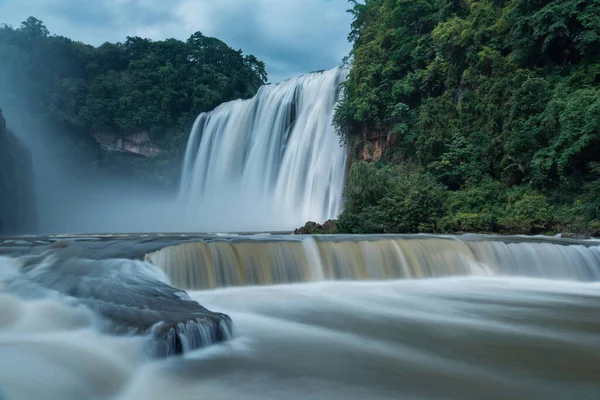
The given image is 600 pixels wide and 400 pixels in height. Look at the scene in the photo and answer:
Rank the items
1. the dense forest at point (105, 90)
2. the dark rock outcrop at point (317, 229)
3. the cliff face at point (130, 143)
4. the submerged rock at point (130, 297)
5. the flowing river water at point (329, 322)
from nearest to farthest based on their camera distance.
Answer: the flowing river water at point (329, 322), the submerged rock at point (130, 297), the dark rock outcrop at point (317, 229), the dense forest at point (105, 90), the cliff face at point (130, 143)

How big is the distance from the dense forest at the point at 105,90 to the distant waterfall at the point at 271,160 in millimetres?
4580

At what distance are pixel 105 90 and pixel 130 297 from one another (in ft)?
129

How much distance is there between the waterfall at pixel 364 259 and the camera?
28.2 feet

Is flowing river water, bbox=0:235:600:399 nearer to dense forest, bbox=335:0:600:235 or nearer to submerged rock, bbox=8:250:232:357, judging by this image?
submerged rock, bbox=8:250:232:357

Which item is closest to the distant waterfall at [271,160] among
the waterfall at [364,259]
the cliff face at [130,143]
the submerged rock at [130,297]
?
the cliff face at [130,143]

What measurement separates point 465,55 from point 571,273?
1402 centimetres

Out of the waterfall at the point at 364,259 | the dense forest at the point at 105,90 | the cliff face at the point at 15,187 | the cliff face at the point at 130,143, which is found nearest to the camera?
the waterfall at the point at 364,259

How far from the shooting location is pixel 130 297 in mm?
5523

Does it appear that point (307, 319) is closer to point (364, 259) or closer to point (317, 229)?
point (364, 259)

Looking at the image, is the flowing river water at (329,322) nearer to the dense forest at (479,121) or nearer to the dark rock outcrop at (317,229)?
the dense forest at (479,121)

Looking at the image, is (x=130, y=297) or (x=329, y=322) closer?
(x=130, y=297)

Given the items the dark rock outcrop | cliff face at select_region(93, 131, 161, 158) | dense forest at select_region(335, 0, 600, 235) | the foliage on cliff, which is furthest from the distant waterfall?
cliff face at select_region(93, 131, 161, 158)

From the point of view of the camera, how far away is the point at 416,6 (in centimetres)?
2317

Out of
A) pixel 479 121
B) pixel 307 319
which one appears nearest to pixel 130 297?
pixel 307 319
